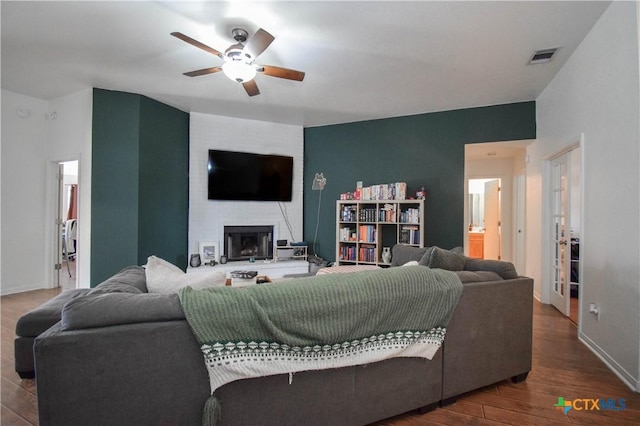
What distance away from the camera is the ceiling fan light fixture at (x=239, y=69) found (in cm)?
237

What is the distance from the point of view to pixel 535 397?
6.15ft

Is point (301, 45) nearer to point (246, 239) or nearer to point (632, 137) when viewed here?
point (632, 137)

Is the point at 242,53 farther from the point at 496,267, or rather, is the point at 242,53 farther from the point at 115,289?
the point at 496,267

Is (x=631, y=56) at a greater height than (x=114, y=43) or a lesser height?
lesser

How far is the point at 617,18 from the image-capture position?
2152 mm

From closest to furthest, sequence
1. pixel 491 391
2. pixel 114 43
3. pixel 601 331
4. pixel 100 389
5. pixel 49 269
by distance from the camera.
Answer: pixel 100 389 < pixel 491 391 < pixel 601 331 < pixel 114 43 < pixel 49 269

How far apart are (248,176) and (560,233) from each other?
443 centimetres

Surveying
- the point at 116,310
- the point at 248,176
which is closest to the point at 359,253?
the point at 248,176

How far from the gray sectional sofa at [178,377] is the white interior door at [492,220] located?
17.4 feet

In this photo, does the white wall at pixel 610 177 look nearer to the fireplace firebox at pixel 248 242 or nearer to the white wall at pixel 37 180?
the fireplace firebox at pixel 248 242

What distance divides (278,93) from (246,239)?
2458 mm

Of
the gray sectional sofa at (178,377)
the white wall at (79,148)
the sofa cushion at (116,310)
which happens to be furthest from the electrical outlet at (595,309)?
the white wall at (79,148)

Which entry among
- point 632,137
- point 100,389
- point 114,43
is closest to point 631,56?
point 632,137

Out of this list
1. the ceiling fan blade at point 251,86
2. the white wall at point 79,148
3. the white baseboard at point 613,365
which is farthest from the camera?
the white wall at point 79,148
